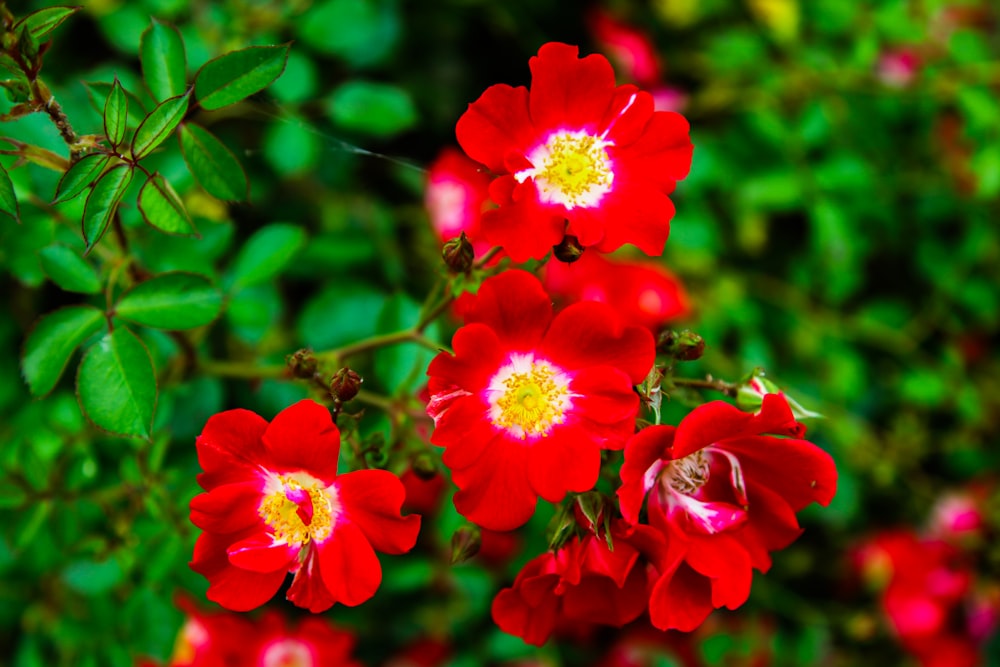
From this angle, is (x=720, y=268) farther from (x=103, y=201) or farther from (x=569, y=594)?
(x=103, y=201)

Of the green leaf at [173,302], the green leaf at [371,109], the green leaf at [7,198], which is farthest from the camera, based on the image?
the green leaf at [371,109]

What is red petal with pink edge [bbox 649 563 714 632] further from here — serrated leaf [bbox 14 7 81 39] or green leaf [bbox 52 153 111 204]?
serrated leaf [bbox 14 7 81 39]

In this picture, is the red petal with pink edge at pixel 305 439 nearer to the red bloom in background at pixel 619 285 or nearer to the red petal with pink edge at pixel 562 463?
the red petal with pink edge at pixel 562 463

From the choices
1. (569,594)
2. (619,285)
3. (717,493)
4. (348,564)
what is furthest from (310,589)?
(619,285)

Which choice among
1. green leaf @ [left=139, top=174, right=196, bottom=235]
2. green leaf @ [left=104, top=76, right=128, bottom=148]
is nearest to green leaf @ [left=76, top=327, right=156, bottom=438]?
green leaf @ [left=139, top=174, right=196, bottom=235]

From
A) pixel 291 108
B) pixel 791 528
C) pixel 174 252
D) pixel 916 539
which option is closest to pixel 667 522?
pixel 791 528

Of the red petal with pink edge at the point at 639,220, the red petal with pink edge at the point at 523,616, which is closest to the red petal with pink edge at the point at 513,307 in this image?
the red petal with pink edge at the point at 639,220

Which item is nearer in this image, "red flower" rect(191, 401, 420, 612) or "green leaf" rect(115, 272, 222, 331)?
"red flower" rect(191, 401, 420, 612)
